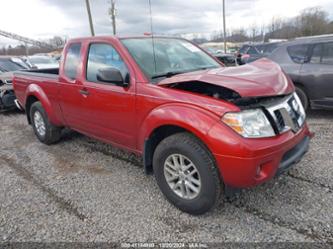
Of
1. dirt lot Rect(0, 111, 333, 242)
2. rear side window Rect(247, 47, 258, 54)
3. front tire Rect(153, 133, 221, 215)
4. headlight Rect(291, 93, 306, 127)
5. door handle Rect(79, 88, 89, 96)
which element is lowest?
dirt lot Rect(0, 111, 333, 242)

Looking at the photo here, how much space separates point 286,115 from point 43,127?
13.3ft

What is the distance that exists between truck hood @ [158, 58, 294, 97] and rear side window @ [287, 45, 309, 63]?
3381 millimetres

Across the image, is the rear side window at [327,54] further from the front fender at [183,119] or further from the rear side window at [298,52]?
the front fender at [183,119]

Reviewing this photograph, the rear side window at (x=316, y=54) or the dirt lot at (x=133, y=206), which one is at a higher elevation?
the rear side window at (x=316, y=54)

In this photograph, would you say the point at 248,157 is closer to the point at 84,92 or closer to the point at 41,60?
the point at 84,92

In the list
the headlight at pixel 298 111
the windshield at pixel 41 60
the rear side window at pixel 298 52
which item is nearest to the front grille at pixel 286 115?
the headlight at pixel 298 111

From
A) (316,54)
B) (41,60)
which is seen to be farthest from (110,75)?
(41,60)

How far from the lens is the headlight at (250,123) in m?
2.35

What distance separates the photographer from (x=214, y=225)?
8.67 ft

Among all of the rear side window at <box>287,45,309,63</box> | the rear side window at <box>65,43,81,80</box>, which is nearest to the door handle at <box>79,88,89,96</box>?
the rear side window at <box>65,43,81,80</box>

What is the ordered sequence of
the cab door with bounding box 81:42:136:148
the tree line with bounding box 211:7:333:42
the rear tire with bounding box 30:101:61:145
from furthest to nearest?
the tree line with bounding box 211:7:333:42 → the rear tire with bounding box 30:101:61:145 → the cab door with bounding box 81:42:136:148

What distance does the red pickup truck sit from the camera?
239cm

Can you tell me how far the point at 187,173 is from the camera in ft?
8.98

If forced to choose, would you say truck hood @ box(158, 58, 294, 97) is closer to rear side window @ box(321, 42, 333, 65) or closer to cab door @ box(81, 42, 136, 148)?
cab door @ box(81, 42, 136, 148)
